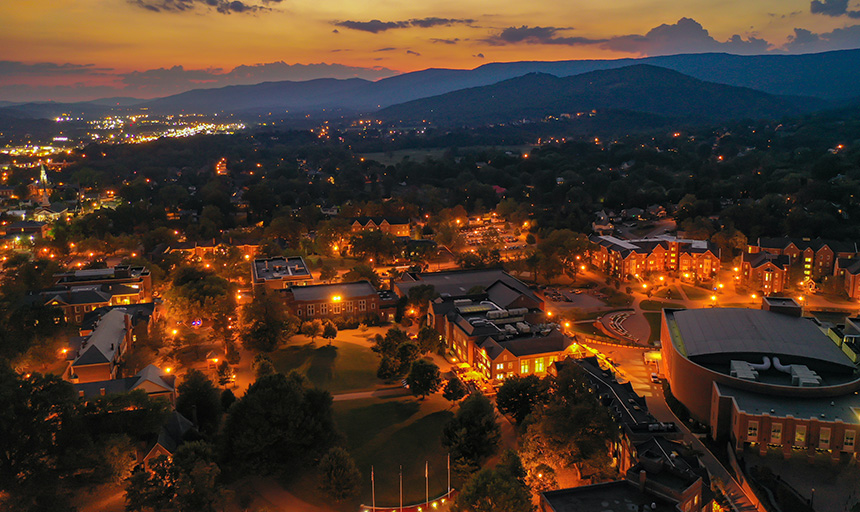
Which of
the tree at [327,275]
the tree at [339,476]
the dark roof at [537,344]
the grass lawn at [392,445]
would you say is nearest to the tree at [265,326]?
the grass lawn at [392,445]

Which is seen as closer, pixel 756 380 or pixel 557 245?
pixel 756 380

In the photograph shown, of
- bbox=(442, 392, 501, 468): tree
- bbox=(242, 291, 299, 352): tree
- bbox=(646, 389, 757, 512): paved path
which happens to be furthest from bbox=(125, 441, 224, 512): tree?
bbox=(646, 389, 757, 512): paved path

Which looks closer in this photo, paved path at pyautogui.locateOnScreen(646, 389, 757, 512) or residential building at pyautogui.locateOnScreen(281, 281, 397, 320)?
paved path at pyautogui.locateOnScreen(646, 389, 757, 512)

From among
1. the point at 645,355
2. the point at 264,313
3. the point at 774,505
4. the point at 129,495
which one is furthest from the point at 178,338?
the point at 774,505

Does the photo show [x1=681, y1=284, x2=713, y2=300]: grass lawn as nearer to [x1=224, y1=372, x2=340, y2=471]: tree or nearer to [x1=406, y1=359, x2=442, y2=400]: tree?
[x1=406, y1=359, x2=442, y2=400]: tree

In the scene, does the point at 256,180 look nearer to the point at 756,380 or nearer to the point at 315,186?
the point at 315,186

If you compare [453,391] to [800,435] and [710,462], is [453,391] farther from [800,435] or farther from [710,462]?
[800,435]

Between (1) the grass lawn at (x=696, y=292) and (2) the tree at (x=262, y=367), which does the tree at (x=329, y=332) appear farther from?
(1) the grass lawn at (x=696, y=292)
